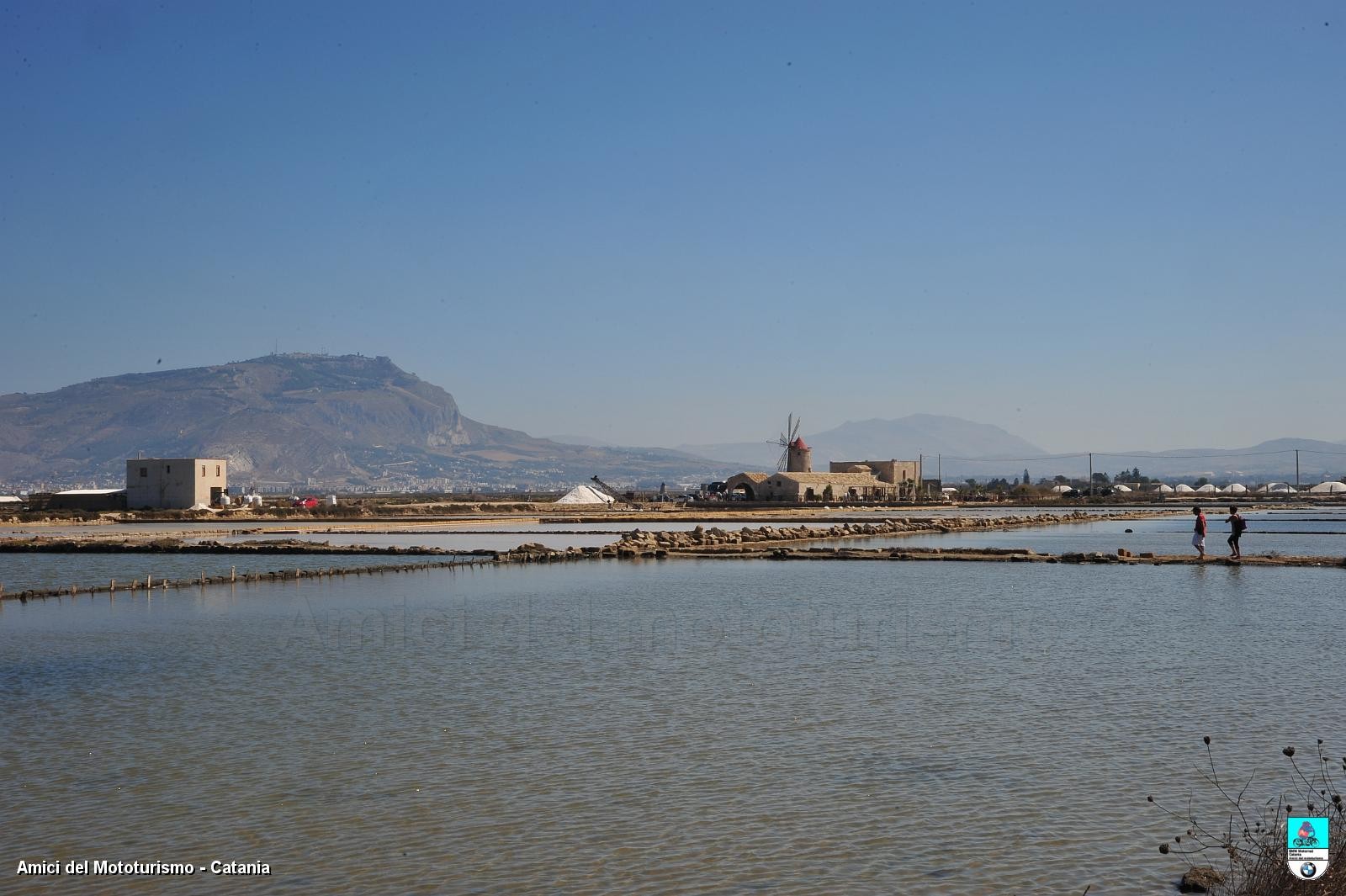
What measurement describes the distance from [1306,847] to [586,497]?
253 ft

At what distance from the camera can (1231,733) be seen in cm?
962

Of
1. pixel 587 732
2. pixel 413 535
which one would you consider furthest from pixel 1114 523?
pixel 587 732

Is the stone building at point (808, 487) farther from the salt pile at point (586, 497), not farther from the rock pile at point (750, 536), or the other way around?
the rock pile at point (750, 536)

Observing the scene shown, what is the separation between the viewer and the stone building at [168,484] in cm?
6594

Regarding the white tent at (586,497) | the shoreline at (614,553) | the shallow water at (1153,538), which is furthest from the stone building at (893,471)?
the shoreline at (614,553)

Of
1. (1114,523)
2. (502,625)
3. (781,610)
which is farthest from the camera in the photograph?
(1114,523)

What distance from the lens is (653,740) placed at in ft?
31.5

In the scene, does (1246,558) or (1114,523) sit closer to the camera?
(1246,558)

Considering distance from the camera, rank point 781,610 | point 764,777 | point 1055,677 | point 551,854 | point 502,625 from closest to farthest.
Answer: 1. point 551,854
2. point 764,777
3. point 1055,677
4. point 502,625
5. point 781,610

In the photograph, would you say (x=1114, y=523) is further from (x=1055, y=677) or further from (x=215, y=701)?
(x=215, y=701)

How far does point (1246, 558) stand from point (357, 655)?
20.0 meters

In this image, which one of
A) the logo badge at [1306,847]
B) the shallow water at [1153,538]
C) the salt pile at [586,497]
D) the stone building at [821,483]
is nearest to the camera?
the logo badge at [1306,847]

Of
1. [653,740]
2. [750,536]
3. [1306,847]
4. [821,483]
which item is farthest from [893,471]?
[1306,847]

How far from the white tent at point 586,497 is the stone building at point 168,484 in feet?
76.8
